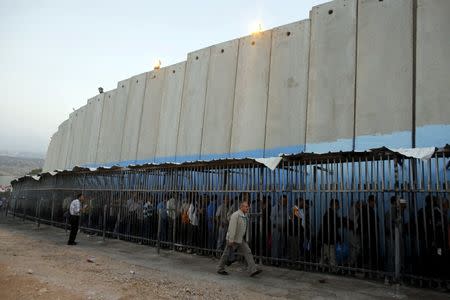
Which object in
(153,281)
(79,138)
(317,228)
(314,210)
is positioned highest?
(79,138)

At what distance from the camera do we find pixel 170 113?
2098 centimetres

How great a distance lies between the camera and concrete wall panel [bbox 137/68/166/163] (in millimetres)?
21922

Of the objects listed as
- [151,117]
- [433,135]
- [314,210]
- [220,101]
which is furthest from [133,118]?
[433,135]

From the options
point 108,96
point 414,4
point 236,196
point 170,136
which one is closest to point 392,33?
point 414,4

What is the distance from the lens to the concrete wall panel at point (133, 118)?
23.4 meters

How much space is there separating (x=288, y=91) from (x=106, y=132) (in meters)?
15.7

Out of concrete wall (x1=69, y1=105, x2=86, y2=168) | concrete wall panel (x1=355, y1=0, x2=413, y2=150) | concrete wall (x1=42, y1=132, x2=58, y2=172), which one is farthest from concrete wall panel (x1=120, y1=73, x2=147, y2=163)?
concrete wall (x1=42, y1=132, x2=58, y2=172)

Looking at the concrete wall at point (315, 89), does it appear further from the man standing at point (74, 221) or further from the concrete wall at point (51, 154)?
the concrete wall at point (51, 154)

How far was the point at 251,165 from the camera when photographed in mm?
11391

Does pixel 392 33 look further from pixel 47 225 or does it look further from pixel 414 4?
pixel 47 225

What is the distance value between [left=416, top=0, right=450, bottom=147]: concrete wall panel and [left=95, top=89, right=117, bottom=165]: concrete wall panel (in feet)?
63.2

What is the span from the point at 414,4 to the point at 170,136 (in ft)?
41.4

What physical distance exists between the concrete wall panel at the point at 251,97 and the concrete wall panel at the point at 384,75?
4.21 m

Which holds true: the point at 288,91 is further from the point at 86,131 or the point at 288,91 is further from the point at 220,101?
the point at 86,131
